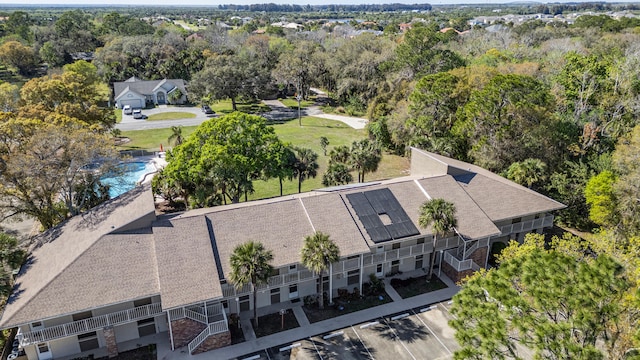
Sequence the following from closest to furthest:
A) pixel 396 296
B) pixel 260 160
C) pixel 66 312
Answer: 1. pixel 66 312
2. pixel 396 296
3. pixel 260 160

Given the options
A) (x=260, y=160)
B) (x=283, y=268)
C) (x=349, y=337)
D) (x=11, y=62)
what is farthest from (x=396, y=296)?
(x=11, y=62)

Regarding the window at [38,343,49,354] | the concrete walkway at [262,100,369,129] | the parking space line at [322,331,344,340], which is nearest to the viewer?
the window at [38,343,49,354]

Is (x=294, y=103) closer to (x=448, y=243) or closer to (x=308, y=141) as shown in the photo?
(x=308, y=141)

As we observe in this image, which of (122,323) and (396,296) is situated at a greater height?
(122,323)

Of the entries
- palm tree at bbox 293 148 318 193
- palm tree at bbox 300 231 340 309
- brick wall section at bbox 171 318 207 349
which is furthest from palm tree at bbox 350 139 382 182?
brick wall section at bbox 171 318 207 349

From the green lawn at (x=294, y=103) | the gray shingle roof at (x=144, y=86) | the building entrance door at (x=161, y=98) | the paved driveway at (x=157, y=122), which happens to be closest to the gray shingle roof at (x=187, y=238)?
the paved driveway at (x=157, y=122)

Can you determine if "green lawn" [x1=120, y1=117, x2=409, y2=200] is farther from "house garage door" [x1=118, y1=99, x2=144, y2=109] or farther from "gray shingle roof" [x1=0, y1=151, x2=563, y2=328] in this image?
"house garage door" [x1=118, y1=99, x2=144, y2=109]

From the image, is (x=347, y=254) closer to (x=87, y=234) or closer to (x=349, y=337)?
(x=349, y=337)
